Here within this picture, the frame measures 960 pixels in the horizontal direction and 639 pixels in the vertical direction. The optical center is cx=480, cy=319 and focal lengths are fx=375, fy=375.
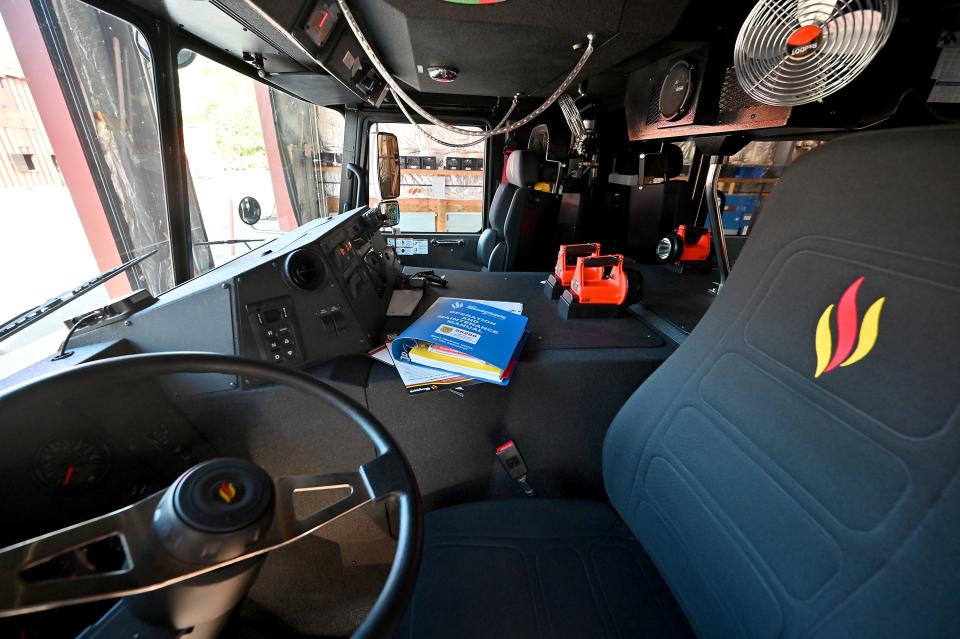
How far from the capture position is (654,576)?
758mm

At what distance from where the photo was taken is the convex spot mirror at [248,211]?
1537 mm

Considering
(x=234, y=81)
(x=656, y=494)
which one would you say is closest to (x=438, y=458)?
(x=656, y=494)

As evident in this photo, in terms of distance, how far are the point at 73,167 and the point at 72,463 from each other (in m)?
0.86

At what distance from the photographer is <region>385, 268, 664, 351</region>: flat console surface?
43.9 inches

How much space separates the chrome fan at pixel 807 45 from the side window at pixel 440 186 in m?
2.53

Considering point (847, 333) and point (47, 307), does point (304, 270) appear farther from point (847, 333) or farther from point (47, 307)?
point (847, 333)

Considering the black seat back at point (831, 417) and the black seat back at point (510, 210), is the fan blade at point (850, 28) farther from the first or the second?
the black seat back at point (510, 210)

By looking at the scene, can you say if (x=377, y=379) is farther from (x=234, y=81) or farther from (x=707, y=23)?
(x=234, y=81)

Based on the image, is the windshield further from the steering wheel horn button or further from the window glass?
the steering wheel horn button

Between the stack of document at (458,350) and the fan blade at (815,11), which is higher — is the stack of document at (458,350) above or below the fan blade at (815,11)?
below

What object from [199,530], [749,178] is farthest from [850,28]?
[749,178]

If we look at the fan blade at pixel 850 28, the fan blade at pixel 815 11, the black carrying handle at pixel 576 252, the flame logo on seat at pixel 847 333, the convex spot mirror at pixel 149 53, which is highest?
the fan blade at pixel 815 11

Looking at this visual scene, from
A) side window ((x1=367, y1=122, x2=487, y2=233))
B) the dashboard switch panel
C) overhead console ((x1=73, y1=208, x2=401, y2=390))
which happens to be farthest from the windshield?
side window ((x1=367, y1=122, x2=487, y2=233))

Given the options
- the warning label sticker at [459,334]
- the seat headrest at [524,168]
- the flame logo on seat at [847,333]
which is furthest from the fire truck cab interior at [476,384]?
the seat headrest at [524,168]
